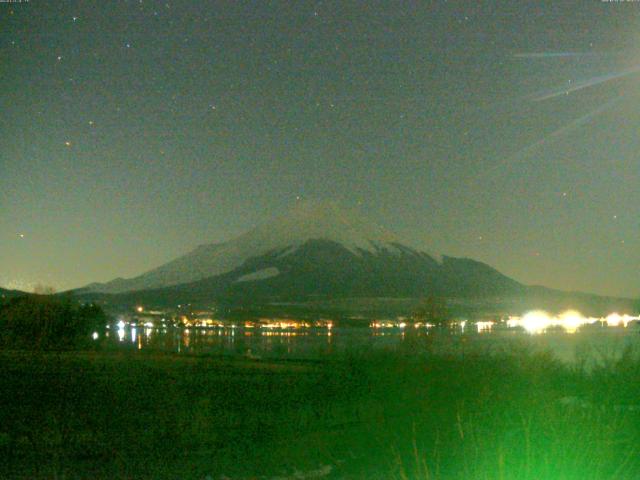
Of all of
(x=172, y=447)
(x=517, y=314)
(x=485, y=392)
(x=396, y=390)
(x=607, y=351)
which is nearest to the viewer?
(x=172, y=447)

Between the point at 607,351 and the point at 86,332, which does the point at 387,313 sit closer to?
the point at 86,332

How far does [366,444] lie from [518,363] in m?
9.39

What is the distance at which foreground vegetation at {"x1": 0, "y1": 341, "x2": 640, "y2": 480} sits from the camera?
41.0ft

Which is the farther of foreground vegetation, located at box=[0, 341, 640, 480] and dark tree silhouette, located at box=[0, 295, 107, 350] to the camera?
dark tree silhouette, located at box=[0, 295, 107, 350]

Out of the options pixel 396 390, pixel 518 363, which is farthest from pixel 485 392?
pixel 518 363

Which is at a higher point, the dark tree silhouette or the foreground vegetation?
the dark tree silhouette

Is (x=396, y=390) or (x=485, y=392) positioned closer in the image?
(x=485, y=392)

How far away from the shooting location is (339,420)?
18.7 metres

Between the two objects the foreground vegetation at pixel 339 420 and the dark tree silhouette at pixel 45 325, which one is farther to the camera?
the dark tree silhouette at pixel 45 325

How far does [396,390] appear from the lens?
22.0m

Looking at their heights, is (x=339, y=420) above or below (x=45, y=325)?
below

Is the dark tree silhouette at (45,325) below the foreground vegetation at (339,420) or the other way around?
the other way around

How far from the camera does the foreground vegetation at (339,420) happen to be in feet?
41.0

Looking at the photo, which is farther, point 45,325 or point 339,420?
point 45,325
